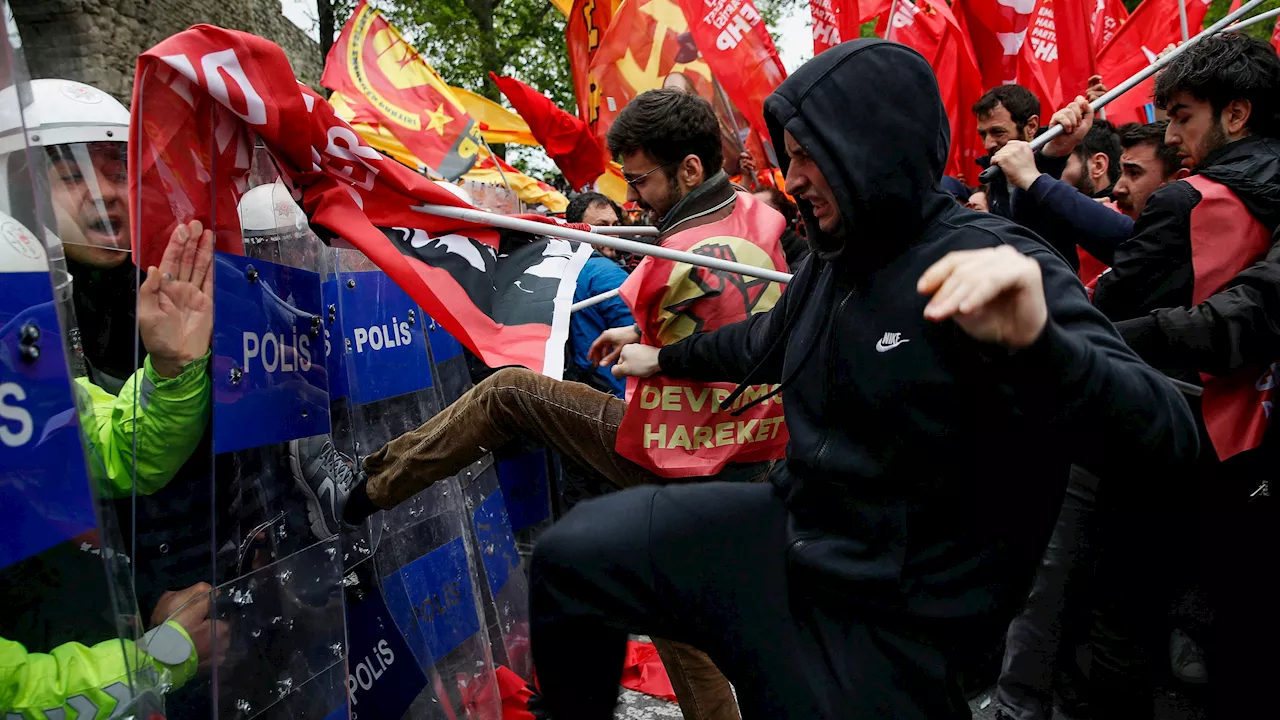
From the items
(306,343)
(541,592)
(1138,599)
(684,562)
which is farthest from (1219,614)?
(306,343)

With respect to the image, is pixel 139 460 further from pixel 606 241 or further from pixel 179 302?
pixel 606 241

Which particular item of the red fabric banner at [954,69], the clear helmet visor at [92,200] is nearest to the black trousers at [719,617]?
the clear helmet visor at [92,200]

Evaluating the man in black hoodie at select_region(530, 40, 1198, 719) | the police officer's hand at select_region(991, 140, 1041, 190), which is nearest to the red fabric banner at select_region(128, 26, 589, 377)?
the man in black hoodie at select_region(530, 40, 1198, 719)

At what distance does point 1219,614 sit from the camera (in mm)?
3154

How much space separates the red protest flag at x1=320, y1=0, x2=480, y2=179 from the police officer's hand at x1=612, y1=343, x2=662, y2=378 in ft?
18.0

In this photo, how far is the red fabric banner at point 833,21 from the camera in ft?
16.4

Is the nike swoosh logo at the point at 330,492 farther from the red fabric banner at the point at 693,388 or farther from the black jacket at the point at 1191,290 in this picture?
the black jacket at the point at 1191,290

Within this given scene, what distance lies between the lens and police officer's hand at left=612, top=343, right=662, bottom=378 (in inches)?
107

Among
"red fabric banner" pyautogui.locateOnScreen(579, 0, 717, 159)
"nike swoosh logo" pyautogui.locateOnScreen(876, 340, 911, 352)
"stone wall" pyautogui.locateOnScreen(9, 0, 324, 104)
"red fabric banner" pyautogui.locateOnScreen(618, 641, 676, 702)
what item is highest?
"stone wall" pyautogui.locateOnScreen(9, 0, 324, 104)

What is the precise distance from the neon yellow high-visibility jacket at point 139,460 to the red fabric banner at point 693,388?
118 centimetres

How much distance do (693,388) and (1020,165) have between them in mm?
1491

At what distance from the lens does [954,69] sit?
5.08 metres

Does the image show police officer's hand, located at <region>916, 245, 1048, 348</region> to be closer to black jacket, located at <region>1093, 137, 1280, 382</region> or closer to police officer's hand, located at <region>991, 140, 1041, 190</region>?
black jacket, located at <region>1093, 137, 1280, 382</region>

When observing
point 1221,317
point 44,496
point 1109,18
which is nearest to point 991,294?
point 44,496
